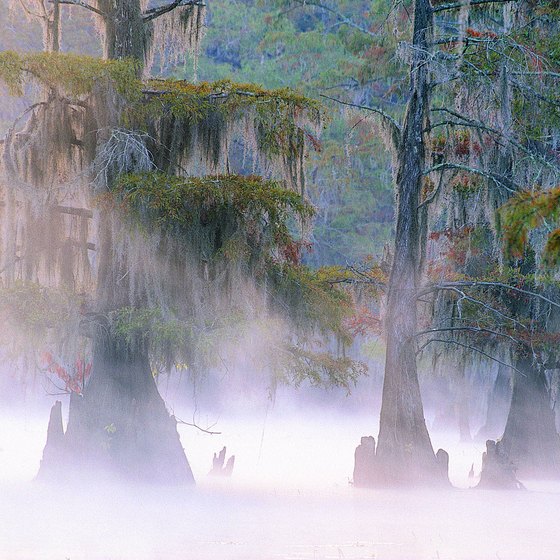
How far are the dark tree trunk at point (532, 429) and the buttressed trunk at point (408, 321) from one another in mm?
4660

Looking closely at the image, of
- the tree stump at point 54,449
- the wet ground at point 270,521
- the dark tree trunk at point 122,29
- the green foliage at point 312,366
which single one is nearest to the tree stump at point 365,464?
the wet ground at point 270,521

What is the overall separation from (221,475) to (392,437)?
362 centimetres

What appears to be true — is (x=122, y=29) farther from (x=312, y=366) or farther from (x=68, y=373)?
(x=68, y=373)

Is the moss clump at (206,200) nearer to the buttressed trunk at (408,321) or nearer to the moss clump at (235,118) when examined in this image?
the moss clump at (235,118)

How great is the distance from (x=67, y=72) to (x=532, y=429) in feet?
37.4

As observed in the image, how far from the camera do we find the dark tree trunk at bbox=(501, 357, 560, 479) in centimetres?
2059

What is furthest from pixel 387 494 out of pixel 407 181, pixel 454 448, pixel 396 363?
pixel 454 448

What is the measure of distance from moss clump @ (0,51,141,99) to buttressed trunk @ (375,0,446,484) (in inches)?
173

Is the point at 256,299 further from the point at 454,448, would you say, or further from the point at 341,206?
the point at 341,206

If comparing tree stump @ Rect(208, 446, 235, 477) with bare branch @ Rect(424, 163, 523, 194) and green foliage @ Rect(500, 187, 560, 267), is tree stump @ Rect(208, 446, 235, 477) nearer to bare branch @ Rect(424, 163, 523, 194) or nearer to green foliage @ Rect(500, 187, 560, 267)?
bare branch @ Rect(424, 163, 523, 194)

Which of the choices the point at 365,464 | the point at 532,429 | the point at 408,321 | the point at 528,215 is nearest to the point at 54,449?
the point at 365,464

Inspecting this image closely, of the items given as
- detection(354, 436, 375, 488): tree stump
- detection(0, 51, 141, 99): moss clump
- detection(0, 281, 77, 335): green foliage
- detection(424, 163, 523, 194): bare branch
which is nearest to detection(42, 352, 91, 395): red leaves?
detection(0, 281, 77, 335): green foliage

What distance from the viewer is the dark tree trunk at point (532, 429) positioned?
20.6 metres

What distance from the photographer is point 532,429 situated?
20.9 m
